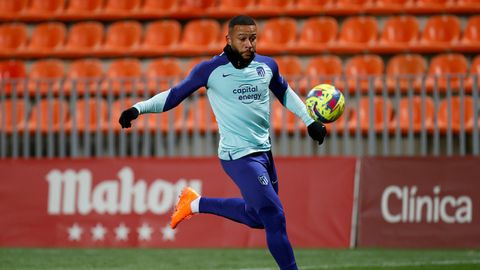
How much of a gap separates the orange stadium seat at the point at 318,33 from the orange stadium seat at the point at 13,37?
Answer: 4.88 metres

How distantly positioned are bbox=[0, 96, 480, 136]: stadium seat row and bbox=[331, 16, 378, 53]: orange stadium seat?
1706mm

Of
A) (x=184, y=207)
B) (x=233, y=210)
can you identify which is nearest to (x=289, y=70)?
(x=184, y=207)

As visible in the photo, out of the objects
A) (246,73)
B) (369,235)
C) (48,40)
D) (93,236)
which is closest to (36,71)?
(48,40)

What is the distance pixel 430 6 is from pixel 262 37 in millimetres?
2752

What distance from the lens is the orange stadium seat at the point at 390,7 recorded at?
49.9 ft

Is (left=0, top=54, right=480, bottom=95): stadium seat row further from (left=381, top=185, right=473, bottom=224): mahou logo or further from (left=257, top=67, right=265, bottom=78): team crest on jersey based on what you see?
(left=257, top=67, right=265, bottom=78): team crest on jersey

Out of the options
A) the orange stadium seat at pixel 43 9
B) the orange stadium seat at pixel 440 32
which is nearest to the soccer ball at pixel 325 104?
the orange stadium seat at pixel 440 32

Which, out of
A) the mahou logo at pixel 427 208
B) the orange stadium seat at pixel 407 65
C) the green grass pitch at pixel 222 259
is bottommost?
the green grass pitch at pixel 222 259

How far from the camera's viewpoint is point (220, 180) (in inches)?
438

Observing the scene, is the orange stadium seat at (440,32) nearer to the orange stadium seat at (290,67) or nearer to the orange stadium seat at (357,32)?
the orange stadium seat at (357,32)

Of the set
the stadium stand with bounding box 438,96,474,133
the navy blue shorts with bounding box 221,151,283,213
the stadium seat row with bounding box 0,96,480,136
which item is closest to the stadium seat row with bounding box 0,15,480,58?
the stadium seat row with bounding box 0,96,480,136

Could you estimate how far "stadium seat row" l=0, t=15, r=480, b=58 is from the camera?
14711 mm

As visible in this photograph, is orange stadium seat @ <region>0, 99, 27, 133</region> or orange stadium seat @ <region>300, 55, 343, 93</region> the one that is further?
orange stadium seat @ <region>300, 55, 343, 93</region>

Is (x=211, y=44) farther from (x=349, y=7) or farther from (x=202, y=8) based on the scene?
(x=349, y=7)
